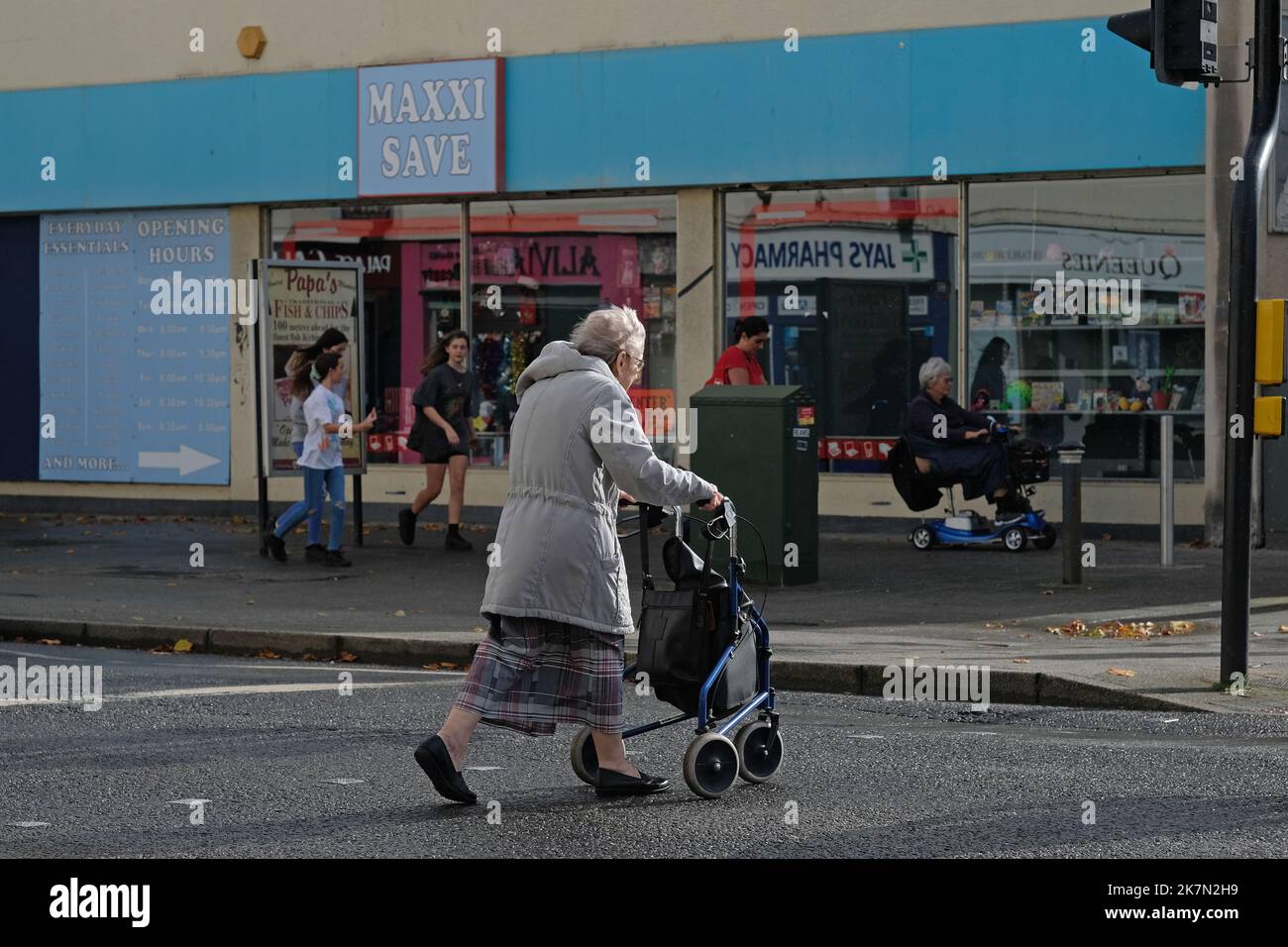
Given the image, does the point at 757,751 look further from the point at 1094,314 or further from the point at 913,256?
the point at 913,256

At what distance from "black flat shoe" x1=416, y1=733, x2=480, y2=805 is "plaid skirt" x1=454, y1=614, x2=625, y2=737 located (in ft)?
0.62

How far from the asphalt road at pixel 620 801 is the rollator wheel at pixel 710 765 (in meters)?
0.09

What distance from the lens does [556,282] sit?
19953 millimetres

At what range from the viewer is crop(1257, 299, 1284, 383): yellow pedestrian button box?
9.77 metres

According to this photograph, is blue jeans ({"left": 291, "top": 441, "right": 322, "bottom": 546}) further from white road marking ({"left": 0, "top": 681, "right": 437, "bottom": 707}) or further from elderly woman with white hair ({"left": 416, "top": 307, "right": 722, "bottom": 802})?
elderly woman with white hair ({"left": 416, "top": 307, "right": 722, "bottom": 802})

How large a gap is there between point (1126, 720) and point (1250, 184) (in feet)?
8.65

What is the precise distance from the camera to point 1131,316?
17.6 m

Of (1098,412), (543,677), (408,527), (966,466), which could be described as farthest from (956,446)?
(543,677)

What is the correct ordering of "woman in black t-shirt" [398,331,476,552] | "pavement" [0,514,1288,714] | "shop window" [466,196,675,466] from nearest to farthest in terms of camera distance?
"pavement" [0,514,1288,714], "woman in black t-shirt" [398,331,476,552], "shop window" [466,196,675,466]

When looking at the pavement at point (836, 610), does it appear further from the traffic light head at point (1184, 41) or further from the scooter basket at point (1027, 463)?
the traffic light head at point (1184, 41)

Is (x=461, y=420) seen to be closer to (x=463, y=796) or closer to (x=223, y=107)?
(x=223, y=107)

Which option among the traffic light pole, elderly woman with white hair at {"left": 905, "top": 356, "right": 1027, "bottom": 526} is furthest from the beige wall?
the traffic light pole

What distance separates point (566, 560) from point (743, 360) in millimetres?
8491
